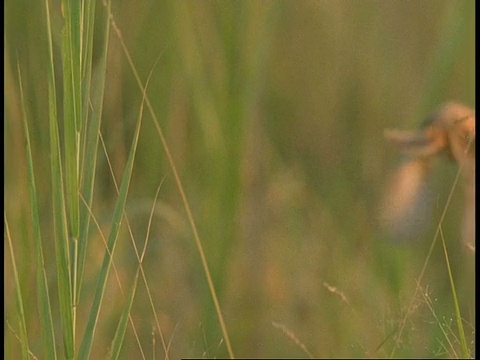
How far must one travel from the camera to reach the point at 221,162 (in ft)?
2.59

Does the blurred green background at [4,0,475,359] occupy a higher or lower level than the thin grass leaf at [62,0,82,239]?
lower

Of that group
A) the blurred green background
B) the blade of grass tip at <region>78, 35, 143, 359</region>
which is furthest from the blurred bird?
the blade of grass tip at <region>78, 35, 143, 359</region>

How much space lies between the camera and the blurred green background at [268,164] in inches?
25.9

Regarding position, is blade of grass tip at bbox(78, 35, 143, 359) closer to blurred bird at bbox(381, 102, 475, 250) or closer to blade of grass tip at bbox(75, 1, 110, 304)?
blade of grass tip at bbox(75, 1, 110, 304)

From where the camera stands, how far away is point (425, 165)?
0.69 m

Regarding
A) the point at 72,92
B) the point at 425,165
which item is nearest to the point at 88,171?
the point at 72,92

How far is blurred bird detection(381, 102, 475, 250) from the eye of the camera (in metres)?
0.62

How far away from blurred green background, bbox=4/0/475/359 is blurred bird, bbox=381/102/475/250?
0.05ft

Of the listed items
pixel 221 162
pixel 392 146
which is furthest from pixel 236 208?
pixel 392 146

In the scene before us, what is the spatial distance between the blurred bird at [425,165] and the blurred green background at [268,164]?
0.01 metres

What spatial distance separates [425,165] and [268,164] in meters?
0.21

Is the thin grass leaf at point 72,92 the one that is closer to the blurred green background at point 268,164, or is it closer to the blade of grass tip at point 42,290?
the blade of grass tip at point 42,290

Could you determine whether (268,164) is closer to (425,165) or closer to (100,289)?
(425,165)

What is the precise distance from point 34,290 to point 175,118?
247 millimetres
